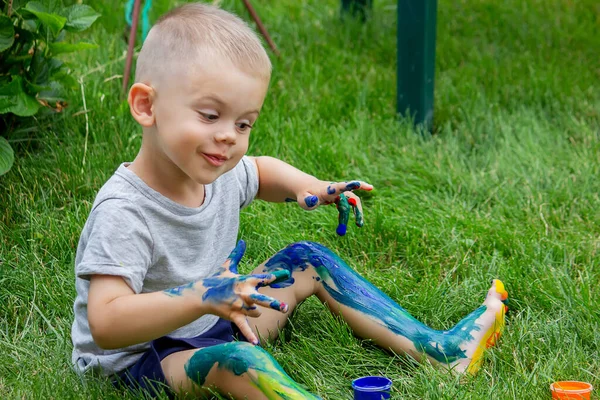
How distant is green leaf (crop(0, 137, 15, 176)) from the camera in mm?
2762

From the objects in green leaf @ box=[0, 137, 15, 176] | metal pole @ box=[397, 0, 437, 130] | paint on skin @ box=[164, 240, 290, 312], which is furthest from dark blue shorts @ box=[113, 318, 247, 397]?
metal pole @ box=[397, 0, 437, 130]

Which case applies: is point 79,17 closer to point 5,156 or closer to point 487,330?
point 5,156

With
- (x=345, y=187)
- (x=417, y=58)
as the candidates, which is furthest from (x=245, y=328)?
(x=417, y=58)

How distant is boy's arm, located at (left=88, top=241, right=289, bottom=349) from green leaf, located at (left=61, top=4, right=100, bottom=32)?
1.43 metres

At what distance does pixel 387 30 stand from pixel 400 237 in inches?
86.4

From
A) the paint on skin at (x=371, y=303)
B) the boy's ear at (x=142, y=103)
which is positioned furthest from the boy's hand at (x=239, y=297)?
the paint on skin at (x=371, y=303)

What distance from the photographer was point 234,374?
184 centimetres

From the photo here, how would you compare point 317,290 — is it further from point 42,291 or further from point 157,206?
point 42,291

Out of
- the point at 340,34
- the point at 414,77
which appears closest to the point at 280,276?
the point at 414,77

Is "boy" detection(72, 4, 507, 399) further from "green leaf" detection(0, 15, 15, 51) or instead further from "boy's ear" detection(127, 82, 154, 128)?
"green leaf" detection(0, 15, 15, 51)

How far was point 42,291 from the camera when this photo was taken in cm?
252

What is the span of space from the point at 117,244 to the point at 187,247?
0.80ft

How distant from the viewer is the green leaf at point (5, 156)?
2.76 metres

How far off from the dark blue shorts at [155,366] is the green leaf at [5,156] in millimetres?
1052
